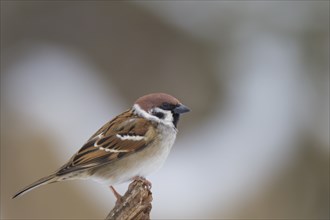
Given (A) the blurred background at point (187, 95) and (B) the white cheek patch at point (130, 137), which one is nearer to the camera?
(B) the white cheek patch at point (130, 137)

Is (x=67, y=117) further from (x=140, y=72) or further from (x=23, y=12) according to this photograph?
(x=23, y=12)

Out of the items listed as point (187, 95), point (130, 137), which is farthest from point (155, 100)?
point (187, 95)

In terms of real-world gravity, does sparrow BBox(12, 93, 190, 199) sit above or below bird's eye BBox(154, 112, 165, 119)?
below

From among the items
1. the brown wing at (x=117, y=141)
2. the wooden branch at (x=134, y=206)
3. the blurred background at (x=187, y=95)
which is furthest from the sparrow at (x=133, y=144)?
the blurred background at (x=187, y=95)

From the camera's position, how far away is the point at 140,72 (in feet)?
28.8

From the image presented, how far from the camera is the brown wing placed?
3.24 meters

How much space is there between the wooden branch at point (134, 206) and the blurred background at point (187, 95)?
2.92 m

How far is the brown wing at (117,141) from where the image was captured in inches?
127

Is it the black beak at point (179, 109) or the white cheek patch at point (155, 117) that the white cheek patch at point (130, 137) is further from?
the black beak at point (179, 109)

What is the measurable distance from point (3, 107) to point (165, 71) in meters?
2.23

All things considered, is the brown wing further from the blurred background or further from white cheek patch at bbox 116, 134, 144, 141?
the blurred background

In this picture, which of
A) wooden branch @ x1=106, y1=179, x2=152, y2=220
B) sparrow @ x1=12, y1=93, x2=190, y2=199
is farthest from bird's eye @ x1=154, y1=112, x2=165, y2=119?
wooden branch @ x1=106, y1=179, x2=152, y2=220

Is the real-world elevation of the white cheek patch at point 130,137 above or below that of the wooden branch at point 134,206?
above

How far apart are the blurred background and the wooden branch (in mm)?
2917
